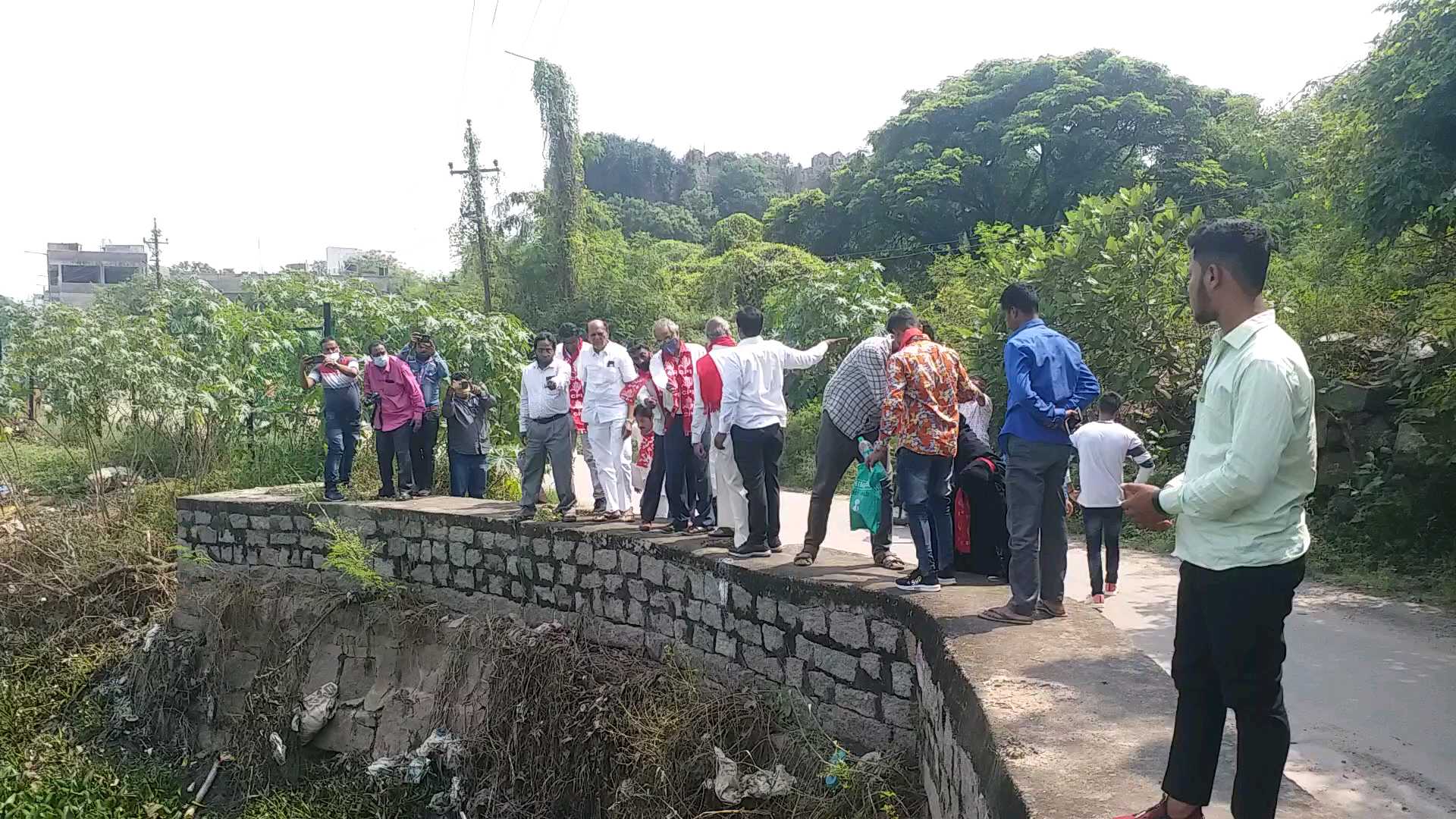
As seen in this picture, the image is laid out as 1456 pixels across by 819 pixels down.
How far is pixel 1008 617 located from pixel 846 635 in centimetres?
97

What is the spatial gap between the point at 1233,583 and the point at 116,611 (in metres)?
11.0

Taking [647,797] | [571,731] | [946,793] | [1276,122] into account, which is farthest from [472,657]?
[1276,122]

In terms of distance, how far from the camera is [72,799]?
8.01 meters

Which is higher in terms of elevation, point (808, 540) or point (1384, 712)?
point (808, 540)

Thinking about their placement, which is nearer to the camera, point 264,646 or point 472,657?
point 472,657

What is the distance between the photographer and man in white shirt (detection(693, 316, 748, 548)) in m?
6.01

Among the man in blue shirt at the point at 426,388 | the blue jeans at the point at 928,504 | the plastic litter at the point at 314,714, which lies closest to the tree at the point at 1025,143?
the man in blue shirt at the point at 426,388

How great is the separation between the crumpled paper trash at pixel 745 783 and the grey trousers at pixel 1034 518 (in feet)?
4.84

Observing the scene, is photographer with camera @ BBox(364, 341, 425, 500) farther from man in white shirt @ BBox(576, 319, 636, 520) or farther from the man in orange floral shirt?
the man in orange floral shirt

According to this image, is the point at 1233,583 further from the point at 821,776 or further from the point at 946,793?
the point at 821,776

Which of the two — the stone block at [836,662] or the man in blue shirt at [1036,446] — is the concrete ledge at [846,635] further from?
the man in blue shirt at [1036,446]

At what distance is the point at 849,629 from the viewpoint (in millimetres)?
5070

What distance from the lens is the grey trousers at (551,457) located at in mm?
7559

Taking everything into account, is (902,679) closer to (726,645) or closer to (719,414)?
(726,645)
